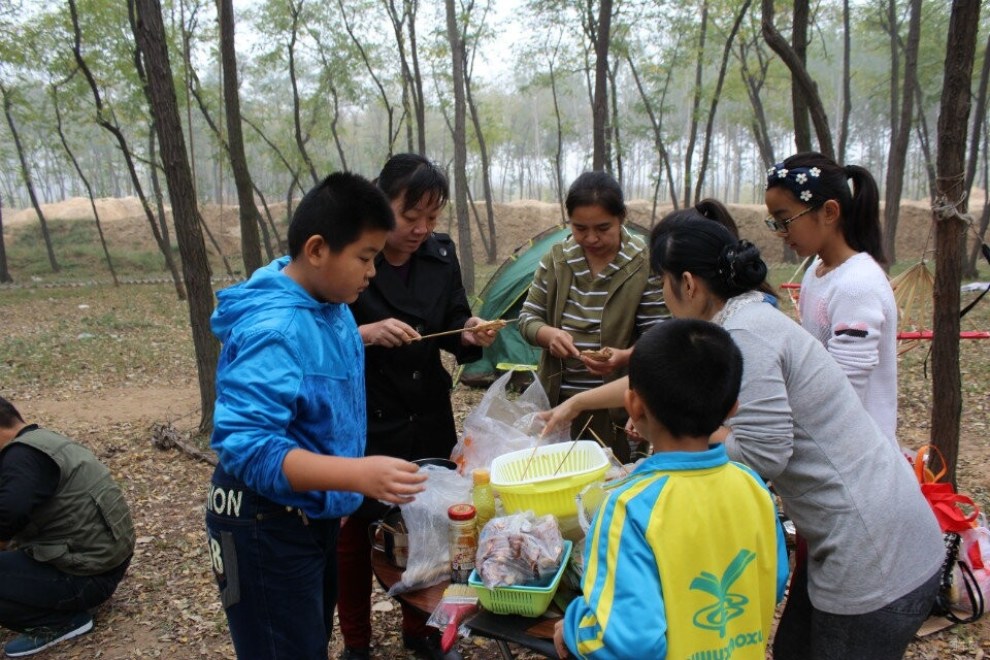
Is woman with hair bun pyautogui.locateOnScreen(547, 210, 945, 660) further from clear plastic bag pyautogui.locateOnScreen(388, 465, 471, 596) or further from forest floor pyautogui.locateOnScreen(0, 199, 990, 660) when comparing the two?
forest floor pyautogui.locateOnScreen(0, 199, 990, 660)

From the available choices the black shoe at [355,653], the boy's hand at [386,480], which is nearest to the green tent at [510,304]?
the black shoe at [355,653]

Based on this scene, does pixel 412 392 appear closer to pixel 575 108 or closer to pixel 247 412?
pixel 247 412

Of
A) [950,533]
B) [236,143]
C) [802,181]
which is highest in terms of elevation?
[236,143]

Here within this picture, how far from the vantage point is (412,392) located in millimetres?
2439

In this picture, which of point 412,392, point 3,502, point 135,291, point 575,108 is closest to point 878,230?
point 412,392

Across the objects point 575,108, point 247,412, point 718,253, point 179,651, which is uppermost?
point 575,108

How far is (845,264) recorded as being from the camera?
2164mm

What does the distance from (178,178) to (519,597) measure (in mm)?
4606

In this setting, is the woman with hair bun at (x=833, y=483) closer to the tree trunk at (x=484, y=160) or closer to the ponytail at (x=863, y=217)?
the ponytail at (x=863, y=217)

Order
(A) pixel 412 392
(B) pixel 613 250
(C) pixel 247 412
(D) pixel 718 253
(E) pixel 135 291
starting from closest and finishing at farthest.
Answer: (C) pixel 247 412 < (D) pixel 718 253 < (A) pixel 412 392 < (B) pixel 613 250 < (E) pixel 135 291

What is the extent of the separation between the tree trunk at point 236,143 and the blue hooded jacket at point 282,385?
4.56 metres

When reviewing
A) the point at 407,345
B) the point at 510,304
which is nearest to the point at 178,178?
the point at 510,304

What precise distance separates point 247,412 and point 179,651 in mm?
2246

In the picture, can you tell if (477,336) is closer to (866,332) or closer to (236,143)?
(866,332)
